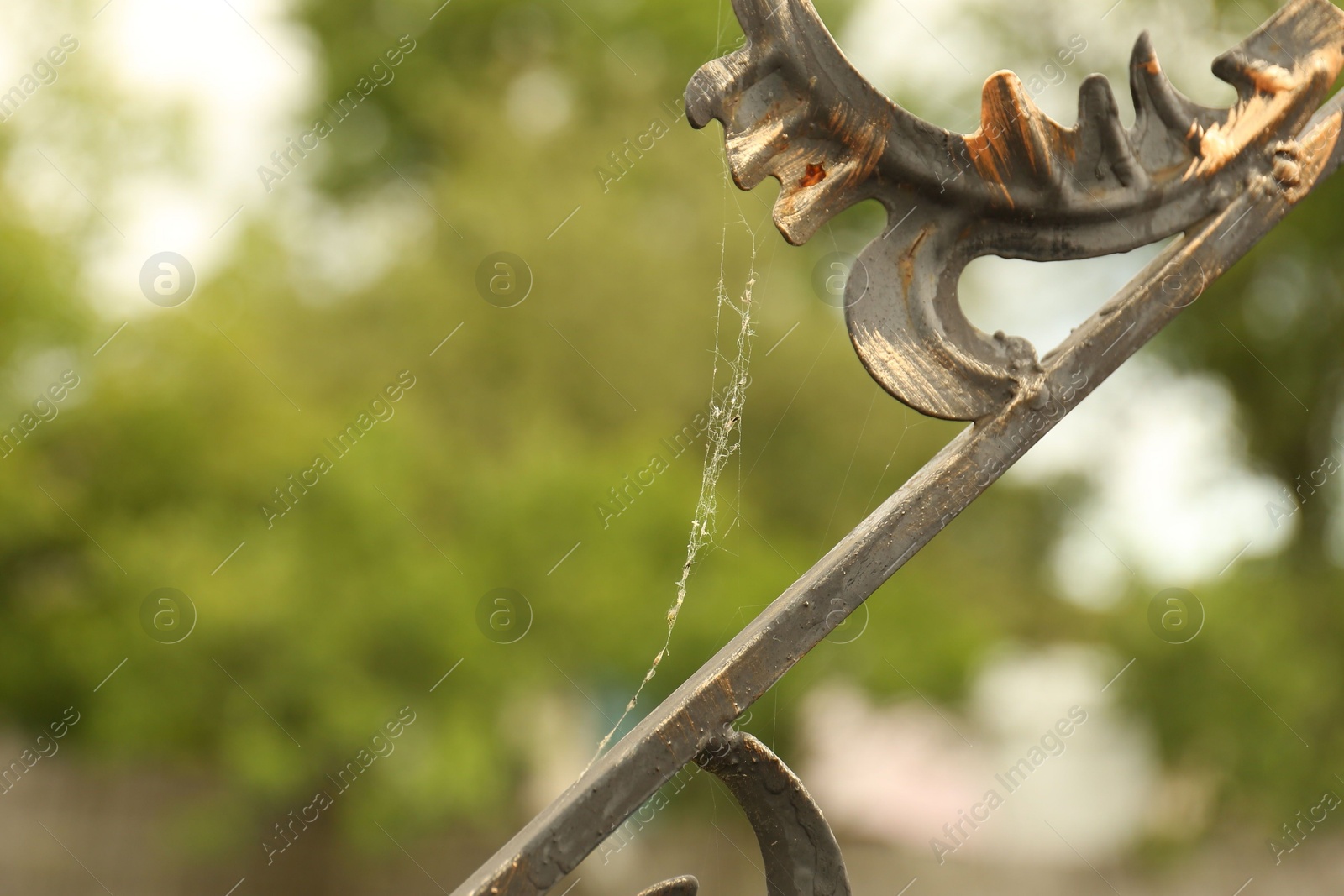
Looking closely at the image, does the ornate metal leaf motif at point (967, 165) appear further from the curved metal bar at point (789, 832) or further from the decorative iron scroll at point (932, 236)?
the curved metal bar at point (789, 832)

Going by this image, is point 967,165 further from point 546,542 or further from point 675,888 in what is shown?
point 546,542

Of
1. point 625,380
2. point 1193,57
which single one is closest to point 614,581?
point 625,380

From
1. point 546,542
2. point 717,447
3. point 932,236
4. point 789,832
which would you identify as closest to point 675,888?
point 789,832

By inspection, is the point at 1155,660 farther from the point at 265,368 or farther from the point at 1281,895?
the point at 265,368

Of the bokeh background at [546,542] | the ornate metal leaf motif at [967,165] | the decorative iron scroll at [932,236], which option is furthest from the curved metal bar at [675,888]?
the bokeh background at [546,542]

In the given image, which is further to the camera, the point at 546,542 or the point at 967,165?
the point at 546,542

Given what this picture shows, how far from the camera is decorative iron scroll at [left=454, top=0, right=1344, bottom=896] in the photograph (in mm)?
774

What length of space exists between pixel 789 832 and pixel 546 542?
19.3 feet

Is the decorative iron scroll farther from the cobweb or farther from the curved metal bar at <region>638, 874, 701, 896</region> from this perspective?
the cobweb

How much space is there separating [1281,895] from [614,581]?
491 centimetres

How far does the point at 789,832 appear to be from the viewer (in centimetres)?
82

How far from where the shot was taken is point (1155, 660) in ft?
20.6

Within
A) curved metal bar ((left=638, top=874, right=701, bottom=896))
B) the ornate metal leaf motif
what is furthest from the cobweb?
the ornate metal leaf motif

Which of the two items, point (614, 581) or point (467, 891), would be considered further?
point (614, 581)
